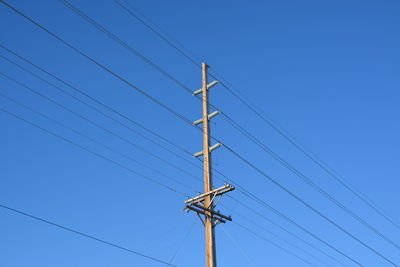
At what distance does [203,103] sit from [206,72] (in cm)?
164

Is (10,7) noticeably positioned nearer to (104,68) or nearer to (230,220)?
(104,68)

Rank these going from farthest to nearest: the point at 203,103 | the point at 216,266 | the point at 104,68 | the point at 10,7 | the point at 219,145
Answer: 1. the point at 203,103
2. the point at 219,145
3. the point at 216,266
4. the point at 104,68
5. the point at 10,7

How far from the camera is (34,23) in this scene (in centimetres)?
1491

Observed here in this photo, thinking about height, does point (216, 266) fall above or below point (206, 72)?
below

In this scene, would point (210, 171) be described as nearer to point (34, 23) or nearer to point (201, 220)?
point (201, 220)

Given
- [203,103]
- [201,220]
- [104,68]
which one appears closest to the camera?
[104,68]

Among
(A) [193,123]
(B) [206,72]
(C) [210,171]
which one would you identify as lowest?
(C) [210,171]

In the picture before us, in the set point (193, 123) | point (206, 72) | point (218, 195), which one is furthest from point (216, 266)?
point (206, 72)

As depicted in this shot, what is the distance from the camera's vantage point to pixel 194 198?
19750 millimetres

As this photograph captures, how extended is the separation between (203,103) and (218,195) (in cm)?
430

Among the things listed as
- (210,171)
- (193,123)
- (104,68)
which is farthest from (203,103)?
(104,68)

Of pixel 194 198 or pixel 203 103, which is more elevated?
pixel 203 103

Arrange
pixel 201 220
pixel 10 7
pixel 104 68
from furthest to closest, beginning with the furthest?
pixel 201 220 < pixel 104 68 < pixel 10 7

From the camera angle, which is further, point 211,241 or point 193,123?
point 193,123
